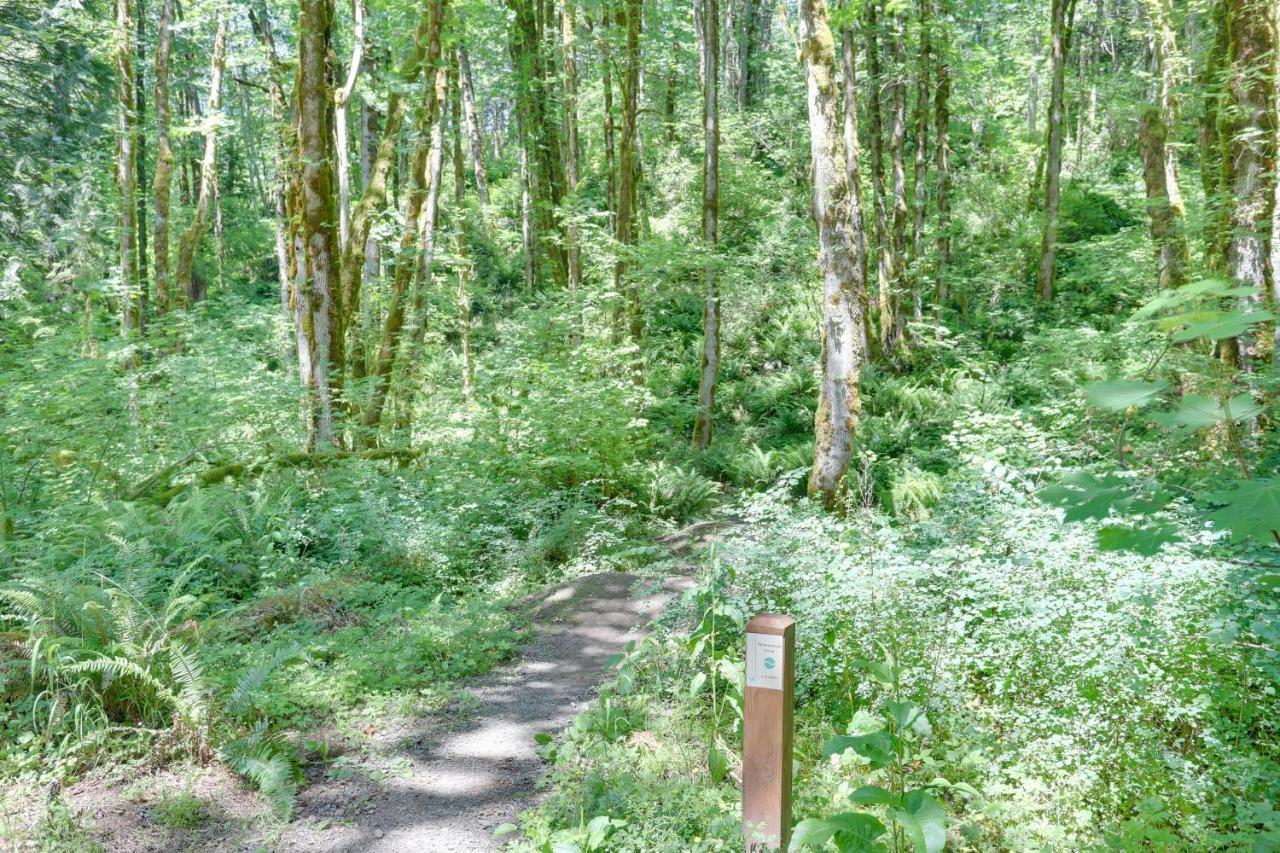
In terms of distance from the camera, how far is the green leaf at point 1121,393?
191 cm

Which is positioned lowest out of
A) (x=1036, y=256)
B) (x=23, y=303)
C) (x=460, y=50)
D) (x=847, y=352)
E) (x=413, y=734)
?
(x=413, y=734)

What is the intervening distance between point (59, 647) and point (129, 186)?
12.1m

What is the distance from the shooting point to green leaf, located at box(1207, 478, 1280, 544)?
1685mm

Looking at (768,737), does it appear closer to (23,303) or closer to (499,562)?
(499,562)

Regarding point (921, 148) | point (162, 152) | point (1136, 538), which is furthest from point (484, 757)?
point (921, 148)

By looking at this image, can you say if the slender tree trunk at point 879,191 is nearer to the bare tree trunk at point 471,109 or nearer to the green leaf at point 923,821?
the bare tree trunk at point 471,109

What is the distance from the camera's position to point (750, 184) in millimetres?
20375

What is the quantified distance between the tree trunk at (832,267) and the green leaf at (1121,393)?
5986 millimetres

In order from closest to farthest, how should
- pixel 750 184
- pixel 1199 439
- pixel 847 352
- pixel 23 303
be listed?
pixel 1199 439 → pixel 847 352 → pixel 23 303 → pixel 750 184

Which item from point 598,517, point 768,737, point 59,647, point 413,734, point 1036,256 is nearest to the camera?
point 768,737

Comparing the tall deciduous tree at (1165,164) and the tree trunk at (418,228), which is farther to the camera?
the tall deciduous tree at (1165,164)

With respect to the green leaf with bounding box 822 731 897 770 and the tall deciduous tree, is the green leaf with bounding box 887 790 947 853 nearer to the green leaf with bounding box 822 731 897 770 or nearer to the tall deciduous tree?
the green leaf with bounding box 822 731 897 770

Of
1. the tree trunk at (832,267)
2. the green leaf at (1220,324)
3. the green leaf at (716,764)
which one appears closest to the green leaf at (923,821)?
the green leaf at (716,764)

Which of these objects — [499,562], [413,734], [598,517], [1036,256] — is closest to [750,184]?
[1036,256]
